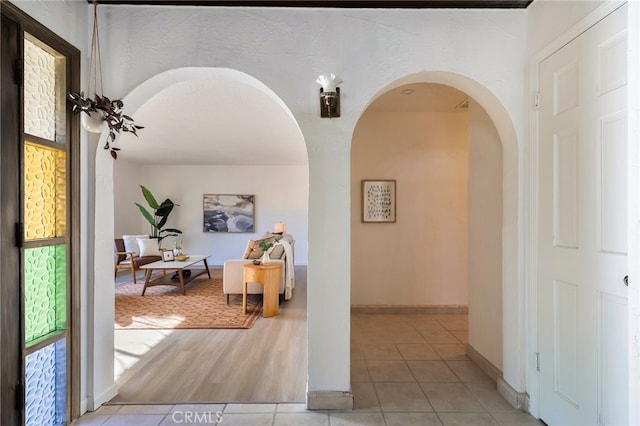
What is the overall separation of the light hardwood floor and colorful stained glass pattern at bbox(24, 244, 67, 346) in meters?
0.71

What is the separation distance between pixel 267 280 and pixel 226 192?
4885 millimetres

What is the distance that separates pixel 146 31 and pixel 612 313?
3015mm

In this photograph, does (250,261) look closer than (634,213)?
No

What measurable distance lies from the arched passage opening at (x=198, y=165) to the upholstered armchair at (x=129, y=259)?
100 centimetres

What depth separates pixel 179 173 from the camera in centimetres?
834

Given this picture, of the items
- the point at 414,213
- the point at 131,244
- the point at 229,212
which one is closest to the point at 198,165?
the point at 229,212

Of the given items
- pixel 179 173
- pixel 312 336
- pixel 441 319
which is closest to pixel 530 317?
pixel 312 336

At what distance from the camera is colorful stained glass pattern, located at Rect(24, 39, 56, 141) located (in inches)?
66.7

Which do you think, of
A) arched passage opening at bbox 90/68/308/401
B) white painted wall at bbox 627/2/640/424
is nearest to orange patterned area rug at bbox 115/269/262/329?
arched passage opening at bbox 90/68/308/401

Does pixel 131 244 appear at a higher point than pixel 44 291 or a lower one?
lower

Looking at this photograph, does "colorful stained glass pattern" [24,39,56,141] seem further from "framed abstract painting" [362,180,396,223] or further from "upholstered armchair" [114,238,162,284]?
"upholstered armchair" [114,238,162,284]

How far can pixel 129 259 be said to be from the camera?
628 centimetres

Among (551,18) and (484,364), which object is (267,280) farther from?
(551,18)

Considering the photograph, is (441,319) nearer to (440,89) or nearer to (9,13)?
(440,89)
